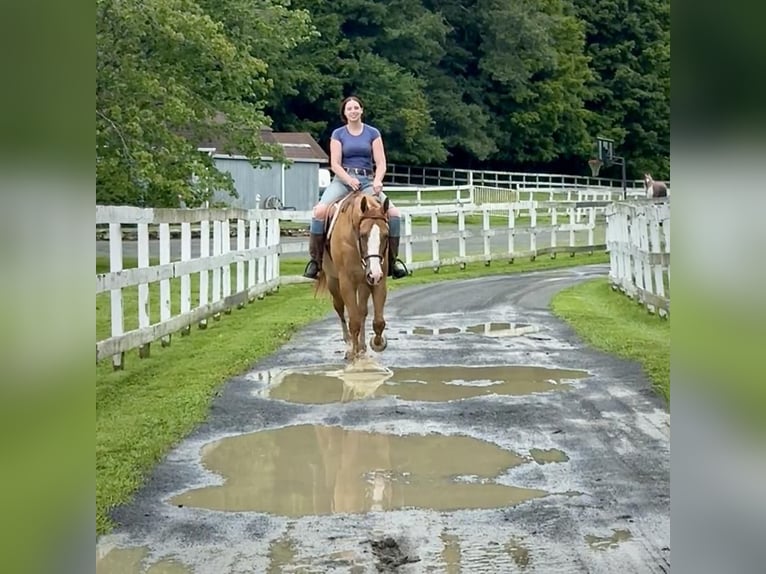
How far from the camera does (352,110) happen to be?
27.2ft

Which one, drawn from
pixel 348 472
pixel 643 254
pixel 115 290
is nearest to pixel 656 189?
pixel 643 254

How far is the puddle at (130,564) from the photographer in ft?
12.3

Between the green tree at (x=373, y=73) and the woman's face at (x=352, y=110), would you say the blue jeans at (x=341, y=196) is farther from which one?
the green tree at (x=373, y=73)

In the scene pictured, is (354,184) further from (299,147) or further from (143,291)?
(299,147)

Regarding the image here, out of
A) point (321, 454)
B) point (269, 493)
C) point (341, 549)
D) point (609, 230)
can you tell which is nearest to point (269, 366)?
point (321, 454)

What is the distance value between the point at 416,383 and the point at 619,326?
13.4 feet

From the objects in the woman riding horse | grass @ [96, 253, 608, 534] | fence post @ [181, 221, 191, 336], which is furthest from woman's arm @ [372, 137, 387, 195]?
fence post @ [181, 221, 191, 336]

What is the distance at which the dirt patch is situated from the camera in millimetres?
3793

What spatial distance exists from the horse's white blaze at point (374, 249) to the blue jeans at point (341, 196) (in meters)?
0.32
